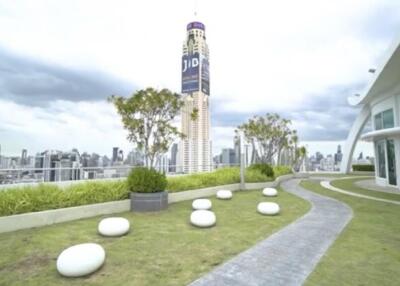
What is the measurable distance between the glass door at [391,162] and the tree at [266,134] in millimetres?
7412

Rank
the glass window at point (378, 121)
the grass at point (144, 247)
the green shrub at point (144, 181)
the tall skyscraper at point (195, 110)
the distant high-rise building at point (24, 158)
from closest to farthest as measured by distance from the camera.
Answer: the grass at point (144, 247)
the green shrub at point (144, 181)
the distant high-rise building at point (24, 158)
the tall skyscraper at point (195, 110)
the glass window at point (378, 121)

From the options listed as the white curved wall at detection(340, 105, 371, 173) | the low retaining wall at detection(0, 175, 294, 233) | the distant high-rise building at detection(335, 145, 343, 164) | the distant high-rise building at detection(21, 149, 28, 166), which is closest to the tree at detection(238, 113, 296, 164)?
the white curved wall at detection(340, 105, 371, 173)

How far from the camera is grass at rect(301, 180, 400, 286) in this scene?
368cm

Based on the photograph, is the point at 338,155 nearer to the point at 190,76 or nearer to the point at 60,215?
the point at 190,76

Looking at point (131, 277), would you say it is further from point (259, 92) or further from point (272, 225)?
point (259, 92)

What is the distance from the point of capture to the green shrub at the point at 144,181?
8.52 metres

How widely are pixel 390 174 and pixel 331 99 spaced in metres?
6.81

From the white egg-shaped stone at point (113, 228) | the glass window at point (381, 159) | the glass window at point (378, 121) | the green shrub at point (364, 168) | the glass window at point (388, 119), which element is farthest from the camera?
the green shrub at point (364, 168)

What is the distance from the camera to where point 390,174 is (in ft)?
51.2

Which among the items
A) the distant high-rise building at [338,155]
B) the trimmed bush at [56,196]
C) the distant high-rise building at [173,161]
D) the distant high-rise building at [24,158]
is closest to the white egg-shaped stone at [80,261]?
the trimmed bush at [56,196]

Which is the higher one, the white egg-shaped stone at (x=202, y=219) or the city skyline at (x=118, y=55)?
the city skyline at (x=118, y=55)

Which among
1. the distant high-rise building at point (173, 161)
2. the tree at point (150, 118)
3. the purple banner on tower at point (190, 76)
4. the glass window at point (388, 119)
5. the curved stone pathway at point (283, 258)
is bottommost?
the curved stone pathway at point (283, 258)

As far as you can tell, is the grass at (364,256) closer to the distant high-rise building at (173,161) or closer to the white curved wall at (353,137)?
the distant high-rise building at (173,161)

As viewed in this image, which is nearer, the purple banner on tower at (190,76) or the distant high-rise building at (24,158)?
the distant high-rise building at (24,158)
